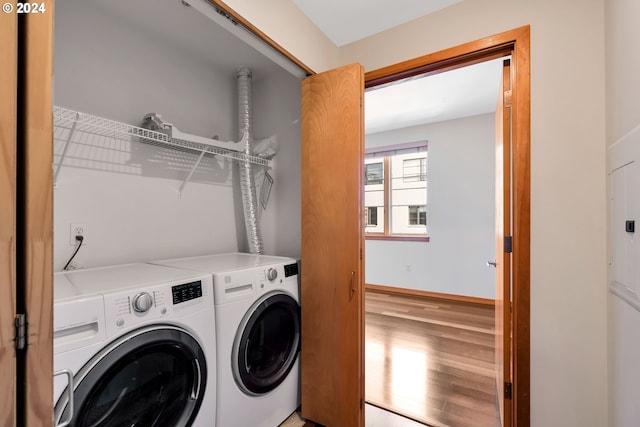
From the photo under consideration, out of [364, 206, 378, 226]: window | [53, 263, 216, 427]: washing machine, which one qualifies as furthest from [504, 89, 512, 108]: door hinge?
[364, 206, 378, 226]: window

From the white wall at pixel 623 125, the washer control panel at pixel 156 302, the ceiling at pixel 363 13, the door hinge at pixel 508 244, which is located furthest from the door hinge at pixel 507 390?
the ceiling at pixel 363 13

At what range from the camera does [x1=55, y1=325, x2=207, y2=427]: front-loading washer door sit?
901 mm

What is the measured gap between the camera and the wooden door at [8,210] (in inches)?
17.7

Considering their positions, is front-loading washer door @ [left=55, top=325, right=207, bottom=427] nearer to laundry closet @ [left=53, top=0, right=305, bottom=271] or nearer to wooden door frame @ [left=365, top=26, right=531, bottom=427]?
laundry closet @ [left=53, top=0, right=305, bottom=271]

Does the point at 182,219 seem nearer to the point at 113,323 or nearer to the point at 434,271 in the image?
the point at 113,323

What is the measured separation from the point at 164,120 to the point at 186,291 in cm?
126

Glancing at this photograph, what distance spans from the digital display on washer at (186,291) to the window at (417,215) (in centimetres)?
380

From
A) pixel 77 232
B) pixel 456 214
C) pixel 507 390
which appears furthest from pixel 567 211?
pixel 456 214

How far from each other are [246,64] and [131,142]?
3.36ft

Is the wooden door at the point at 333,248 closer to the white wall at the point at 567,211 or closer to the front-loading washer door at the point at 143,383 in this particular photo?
the front-loading washer door at the point at 143,383

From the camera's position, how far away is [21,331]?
1.57 feet

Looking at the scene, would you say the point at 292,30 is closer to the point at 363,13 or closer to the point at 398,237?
the point at 363,13

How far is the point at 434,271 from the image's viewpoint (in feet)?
13.7

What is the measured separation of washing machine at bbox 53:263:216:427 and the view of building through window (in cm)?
377
